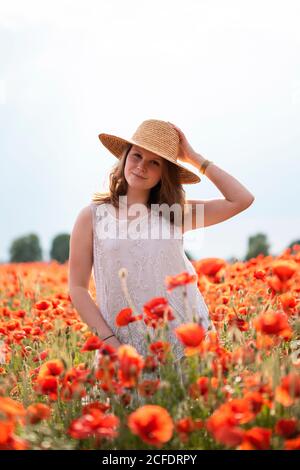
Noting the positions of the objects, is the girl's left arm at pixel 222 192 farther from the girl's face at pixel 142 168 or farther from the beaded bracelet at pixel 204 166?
the girl's face at pixel 142 168

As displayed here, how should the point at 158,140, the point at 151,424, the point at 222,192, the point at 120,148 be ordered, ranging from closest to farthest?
the point at 151,424
the point at 158,140
the point at 222,192
the point at 120,148

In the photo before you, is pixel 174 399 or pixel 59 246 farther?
pixel 59 246

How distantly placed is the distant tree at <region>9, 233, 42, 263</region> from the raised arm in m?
12.1

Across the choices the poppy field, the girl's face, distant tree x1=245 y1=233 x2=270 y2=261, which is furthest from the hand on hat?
distant tree x1=245 y1=233 x2=270 y2=261

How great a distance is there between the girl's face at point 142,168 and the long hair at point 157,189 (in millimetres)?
57

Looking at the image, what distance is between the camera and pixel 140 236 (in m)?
2.93

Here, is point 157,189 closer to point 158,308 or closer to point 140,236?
point 140,236

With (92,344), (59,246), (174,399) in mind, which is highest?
(92,344)

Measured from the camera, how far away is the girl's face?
290cm

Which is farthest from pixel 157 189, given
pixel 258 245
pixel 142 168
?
pixel 258 245

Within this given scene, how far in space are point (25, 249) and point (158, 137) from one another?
12.5m

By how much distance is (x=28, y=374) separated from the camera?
297 centimetres

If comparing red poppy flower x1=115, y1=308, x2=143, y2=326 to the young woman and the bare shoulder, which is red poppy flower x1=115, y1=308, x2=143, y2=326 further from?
the bare shoulder
